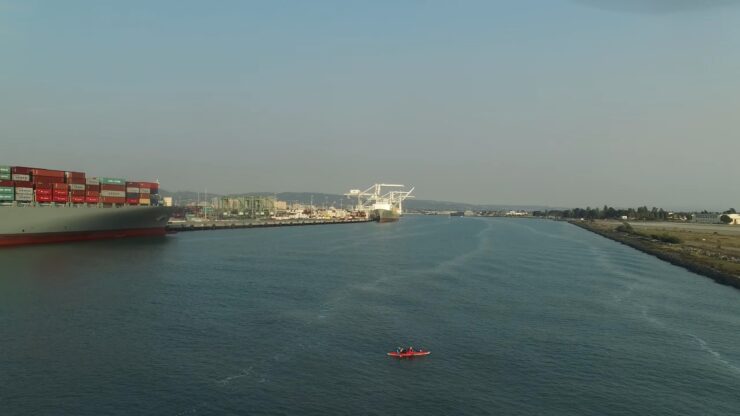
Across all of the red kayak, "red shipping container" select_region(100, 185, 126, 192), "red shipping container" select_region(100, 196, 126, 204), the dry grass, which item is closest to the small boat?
the red kayak

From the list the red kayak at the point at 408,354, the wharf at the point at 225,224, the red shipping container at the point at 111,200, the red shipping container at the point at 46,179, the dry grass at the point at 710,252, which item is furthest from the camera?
the wharf at the point at 225,224

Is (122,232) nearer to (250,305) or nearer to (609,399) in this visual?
(250,305)

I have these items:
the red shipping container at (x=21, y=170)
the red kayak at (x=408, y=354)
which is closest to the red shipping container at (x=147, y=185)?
the red shipping container at (x=21, y=170)

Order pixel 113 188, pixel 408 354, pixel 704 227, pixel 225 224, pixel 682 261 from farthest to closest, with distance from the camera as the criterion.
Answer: pixel 704 227
pixel 225 224
pixel 113 188
pixel 682 261
pixel 408 354

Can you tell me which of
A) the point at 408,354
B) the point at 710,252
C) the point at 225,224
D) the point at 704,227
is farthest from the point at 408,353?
the point at 704,227

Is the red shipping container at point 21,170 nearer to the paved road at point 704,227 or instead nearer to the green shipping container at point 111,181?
the green shipping container at point 111,181

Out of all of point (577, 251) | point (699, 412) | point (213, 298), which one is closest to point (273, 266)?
point (213, 298)

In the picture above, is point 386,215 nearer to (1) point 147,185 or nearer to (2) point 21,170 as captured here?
(1) point 147,185
